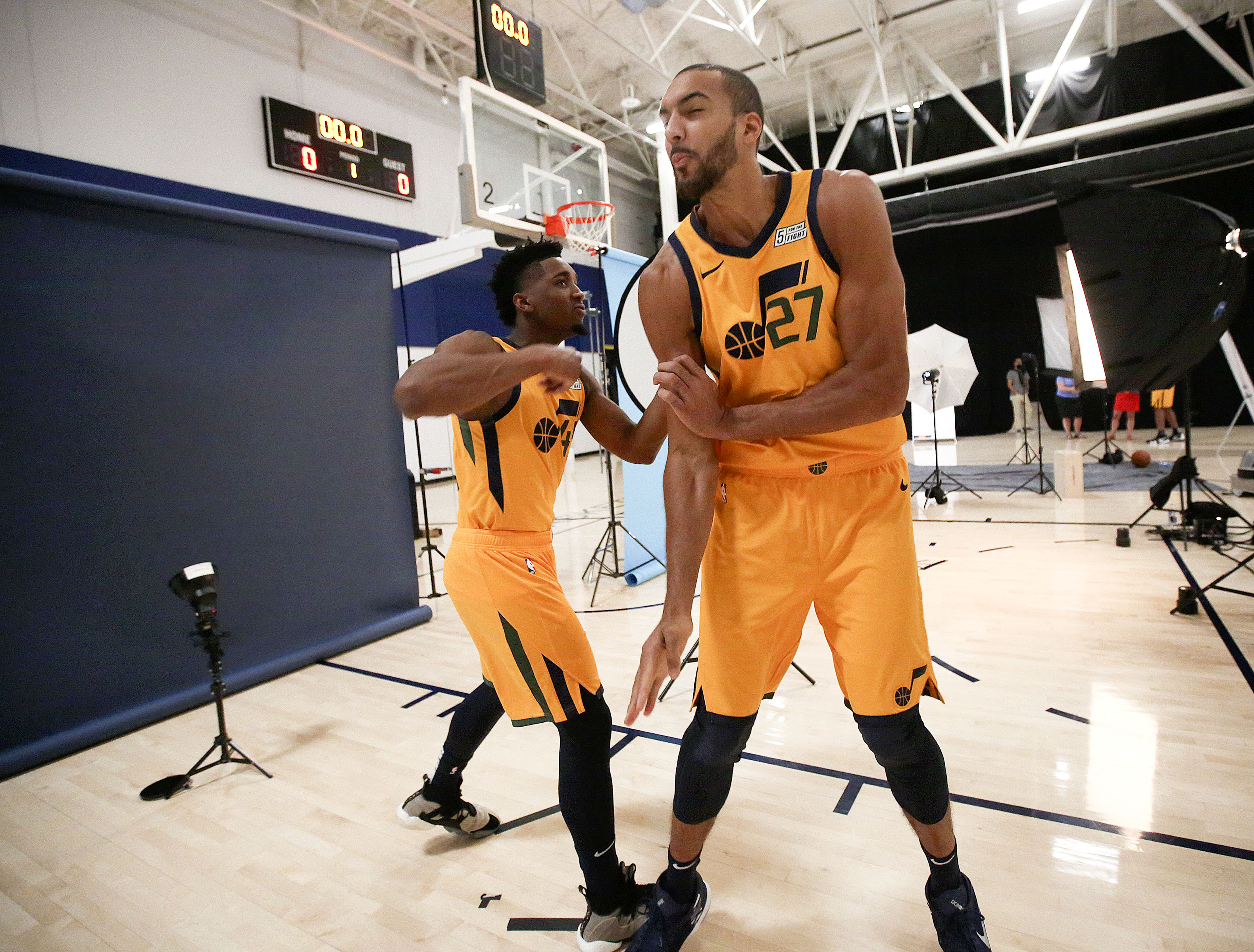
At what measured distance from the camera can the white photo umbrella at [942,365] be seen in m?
7.66

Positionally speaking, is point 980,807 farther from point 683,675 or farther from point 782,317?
point 782,317

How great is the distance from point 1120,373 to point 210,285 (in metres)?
4.97

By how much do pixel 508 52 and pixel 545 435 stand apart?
5.53 metres

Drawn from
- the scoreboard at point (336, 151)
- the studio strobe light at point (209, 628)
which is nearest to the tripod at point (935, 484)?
the studio strobe light at point (209, 628)

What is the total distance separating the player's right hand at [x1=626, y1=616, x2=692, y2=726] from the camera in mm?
1333

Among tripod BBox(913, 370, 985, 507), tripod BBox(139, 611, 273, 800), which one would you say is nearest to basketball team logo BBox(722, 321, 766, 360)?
tripod BBox(139, 611, 273, 800)

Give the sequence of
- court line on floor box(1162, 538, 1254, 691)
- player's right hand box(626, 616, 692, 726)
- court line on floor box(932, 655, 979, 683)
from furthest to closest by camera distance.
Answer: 1. court line on floor box(932, 655, 979, 683)
2. court line on floor box(1162, 538, 1254, 691)
3. player's right hand box(626, 616, 692, 726)

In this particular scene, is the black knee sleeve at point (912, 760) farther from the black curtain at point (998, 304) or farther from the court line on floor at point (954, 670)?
the black curtain at point (998, 304)

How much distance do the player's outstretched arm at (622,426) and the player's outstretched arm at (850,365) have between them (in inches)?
18.2

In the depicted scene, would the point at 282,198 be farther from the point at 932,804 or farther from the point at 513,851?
the point at 932,804

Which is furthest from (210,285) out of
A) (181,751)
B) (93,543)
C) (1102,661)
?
(1102,661)

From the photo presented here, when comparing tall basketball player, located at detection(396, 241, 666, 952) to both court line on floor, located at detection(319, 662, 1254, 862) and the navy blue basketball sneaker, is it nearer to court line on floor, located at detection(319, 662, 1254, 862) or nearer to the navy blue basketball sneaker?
court line on floor, located at detection(319, 662, 1254, 862)

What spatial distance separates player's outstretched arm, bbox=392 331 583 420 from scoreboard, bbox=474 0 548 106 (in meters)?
5.03

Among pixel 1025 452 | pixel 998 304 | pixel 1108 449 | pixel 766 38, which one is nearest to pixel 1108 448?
pixel 1108 449
